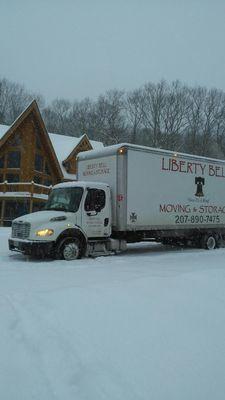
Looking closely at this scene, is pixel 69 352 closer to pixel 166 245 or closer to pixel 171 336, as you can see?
pixel 171 336

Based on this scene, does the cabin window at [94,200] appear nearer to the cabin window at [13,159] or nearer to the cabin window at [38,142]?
the cabin window at [13,159]

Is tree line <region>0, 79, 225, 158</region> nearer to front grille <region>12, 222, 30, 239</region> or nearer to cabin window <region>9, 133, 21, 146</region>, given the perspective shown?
cabin window <region>9, 133, 21, 146</region>

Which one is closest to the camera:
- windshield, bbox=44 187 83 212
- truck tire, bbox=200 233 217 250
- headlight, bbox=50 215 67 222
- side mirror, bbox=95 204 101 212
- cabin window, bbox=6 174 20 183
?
headlight, bbox=50 215 67 222

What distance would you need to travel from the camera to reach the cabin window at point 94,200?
1491 cm

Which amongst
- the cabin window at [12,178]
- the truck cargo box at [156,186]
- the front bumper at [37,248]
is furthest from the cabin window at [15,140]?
the front bumper at [37,248]

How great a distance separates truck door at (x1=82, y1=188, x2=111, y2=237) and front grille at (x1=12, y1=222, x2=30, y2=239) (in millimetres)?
1730

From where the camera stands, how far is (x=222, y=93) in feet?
234

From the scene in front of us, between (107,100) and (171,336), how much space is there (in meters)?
69.2

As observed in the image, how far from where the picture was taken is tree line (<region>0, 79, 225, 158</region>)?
65.1 meters

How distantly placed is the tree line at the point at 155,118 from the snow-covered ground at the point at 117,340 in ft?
180

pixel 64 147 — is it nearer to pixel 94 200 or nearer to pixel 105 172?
pixel 105 172

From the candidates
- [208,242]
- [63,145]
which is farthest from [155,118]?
[208,242]

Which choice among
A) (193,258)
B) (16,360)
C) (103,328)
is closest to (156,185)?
(193,258)

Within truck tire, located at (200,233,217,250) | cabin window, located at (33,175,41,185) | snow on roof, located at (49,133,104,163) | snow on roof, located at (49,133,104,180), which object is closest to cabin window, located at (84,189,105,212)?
truck tire, located at (200,233,217,250)
